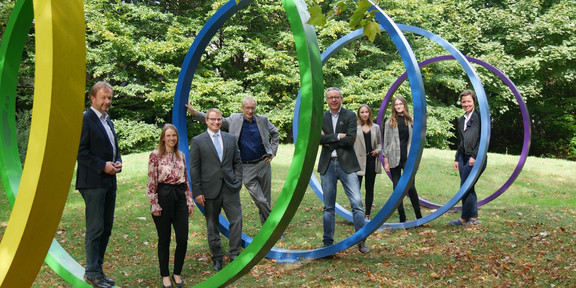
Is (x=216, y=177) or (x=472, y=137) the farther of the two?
(x=472, y=137)

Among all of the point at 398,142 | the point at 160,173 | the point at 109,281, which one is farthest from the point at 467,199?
the point at 109,281

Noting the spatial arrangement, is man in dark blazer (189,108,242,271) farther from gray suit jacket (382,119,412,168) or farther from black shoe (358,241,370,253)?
gray suit jacket (382,119,412,168)

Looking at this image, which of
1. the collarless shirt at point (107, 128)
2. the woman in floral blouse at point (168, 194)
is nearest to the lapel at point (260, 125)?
the woman in floral blouse at point (168, 194)

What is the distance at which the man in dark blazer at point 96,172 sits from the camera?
4699mm

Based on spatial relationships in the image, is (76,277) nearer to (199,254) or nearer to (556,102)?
(199,254)

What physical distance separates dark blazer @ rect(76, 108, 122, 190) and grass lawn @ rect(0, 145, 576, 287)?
52.5 inches

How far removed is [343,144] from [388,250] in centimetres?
161

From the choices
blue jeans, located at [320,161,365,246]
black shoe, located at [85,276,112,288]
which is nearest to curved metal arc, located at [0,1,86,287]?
black shoe, located at [85,276,112,288]

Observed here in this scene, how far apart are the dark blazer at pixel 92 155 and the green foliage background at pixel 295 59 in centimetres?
1503

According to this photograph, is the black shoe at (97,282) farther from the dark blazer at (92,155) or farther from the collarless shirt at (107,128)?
the collarless shirt at (107,128)

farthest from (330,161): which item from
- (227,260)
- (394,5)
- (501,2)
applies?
(501,2)

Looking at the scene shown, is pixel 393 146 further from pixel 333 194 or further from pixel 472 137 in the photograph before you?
pixel 333 194

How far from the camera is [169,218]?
16.3ft

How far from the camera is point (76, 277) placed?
5.09 meters
